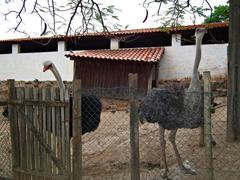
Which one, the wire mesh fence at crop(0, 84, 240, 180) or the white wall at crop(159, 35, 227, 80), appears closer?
the wire mesh fence at crop(0, 84, 240, 180)

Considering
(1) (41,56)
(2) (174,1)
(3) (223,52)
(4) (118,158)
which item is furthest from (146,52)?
(4) (118,158)

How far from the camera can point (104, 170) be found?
692 centimetres

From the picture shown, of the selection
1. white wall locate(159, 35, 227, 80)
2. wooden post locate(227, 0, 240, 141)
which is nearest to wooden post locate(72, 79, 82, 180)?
wooden post locate(227, 0, 240, 141)

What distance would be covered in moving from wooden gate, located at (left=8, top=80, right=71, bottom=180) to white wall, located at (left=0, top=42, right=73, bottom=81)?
15232 mm

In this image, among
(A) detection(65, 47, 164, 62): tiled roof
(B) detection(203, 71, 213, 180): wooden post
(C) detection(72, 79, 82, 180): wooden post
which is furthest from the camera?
(A) detection(65, 47, 164, 62): tiled roof

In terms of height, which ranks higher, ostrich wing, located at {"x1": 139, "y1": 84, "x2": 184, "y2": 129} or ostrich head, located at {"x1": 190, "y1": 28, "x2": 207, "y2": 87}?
ostrich head, located at {"x1": 190, "y1": 28, "x2": 207, "y2": 87}

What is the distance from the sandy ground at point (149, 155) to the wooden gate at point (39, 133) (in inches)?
34.3

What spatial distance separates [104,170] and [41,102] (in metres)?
1.81

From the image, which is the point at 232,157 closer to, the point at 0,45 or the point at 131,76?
the point at 131,76

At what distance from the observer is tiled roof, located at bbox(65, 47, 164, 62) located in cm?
1832

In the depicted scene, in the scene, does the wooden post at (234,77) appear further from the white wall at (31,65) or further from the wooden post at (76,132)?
the white wall at (31,65)

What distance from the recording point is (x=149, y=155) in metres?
7.52

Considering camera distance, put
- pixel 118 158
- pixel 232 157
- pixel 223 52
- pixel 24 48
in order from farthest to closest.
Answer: pixel 24 48 → pixel 223 52 → pixel 118 158 → pixel 232 157

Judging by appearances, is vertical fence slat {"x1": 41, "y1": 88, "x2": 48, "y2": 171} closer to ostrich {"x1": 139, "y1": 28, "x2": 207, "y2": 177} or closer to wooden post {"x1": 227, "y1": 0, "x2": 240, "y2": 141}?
ostrich {"x1": 139, "y1": 28, "x2": 207, "y2": 177}
